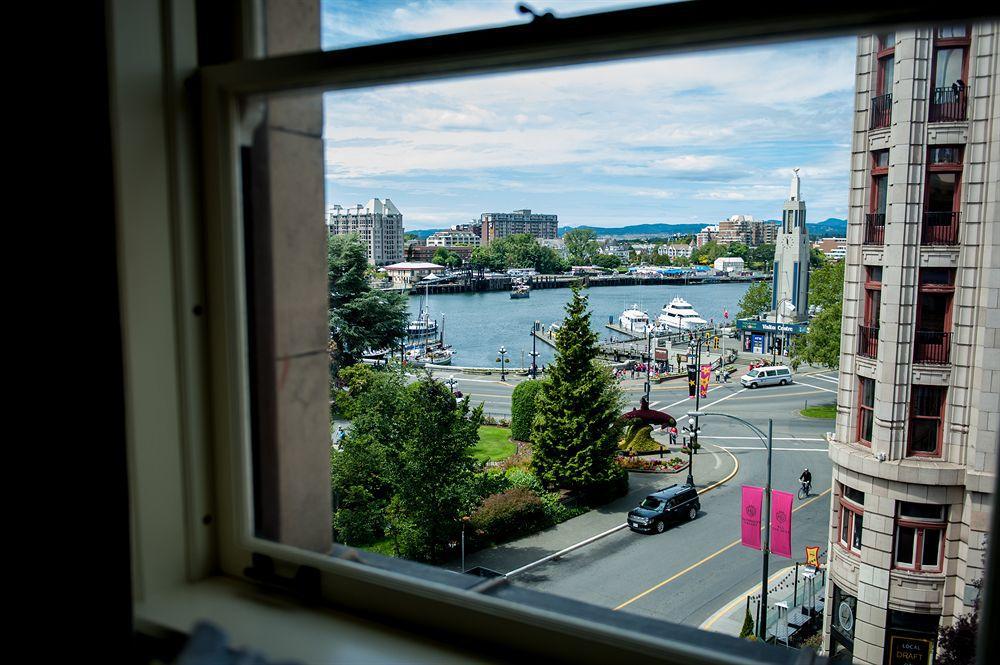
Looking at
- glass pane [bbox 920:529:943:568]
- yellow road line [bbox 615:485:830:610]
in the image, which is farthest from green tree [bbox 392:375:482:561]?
glass pane [bbox 920:529:943:568]

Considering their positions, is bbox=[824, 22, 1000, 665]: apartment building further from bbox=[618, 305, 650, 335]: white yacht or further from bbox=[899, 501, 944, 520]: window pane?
bbox=[618, 305, 650, 335]: white yacht

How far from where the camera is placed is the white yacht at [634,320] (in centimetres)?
268

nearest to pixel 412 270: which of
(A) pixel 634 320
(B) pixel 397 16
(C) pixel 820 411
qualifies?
(A) pixel 634 320

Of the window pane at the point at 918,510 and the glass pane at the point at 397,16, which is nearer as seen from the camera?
the glass pane at the point at 397,16

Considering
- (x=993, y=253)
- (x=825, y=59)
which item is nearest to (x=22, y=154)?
(x=825, y=59)

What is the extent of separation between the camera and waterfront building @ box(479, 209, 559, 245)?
7.72ft

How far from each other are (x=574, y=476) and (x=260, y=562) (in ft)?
9.69

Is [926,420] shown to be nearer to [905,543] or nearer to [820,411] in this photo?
[820,411]

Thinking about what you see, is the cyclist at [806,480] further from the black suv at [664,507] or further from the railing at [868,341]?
the railing at [868,341]

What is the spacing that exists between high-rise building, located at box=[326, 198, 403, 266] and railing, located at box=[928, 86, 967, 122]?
2011 millimetres

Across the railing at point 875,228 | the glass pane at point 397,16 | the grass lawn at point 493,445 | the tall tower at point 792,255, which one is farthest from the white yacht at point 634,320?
the grass lawn at point 493,445

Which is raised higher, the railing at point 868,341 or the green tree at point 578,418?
the railing at point 868,341

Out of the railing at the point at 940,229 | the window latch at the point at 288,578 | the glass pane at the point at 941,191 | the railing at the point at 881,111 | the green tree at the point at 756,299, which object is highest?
the railing at the point at 881,111

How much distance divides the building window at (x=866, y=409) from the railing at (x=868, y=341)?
0.31 ft
